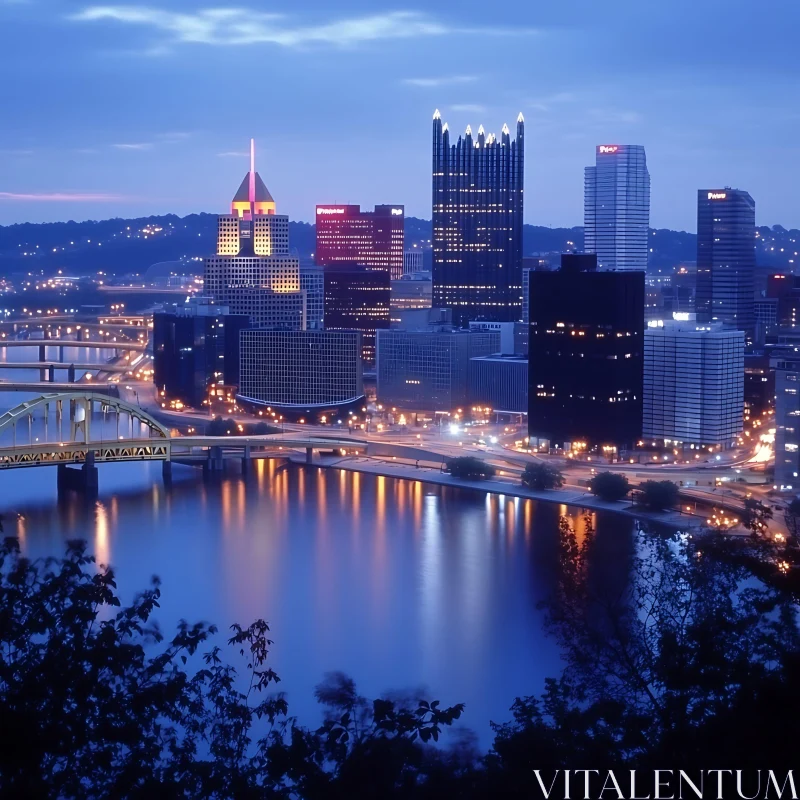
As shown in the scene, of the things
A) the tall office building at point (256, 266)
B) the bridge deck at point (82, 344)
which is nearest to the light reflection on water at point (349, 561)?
the tall office building at point (256, 266)

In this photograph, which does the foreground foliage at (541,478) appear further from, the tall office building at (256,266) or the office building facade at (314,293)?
the office building facade at (314,293)

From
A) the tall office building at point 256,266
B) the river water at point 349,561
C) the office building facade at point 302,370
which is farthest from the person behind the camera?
the tall office building at point 256,266

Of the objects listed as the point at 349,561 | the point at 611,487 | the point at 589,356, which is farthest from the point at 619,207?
the point at 349,561

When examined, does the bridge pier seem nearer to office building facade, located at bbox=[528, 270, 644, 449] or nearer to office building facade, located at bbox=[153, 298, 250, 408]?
office building facade, located at bbox=[528, 270, 644, 449]

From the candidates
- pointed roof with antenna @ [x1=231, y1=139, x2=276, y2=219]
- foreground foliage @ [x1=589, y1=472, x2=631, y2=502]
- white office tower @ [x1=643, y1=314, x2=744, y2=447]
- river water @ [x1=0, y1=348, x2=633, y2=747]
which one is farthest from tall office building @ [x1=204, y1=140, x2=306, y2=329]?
foreground foliage @ [x1=589, y1=472, x2=631, y2=502]

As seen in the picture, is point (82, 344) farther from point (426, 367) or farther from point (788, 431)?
point (788, 431)
